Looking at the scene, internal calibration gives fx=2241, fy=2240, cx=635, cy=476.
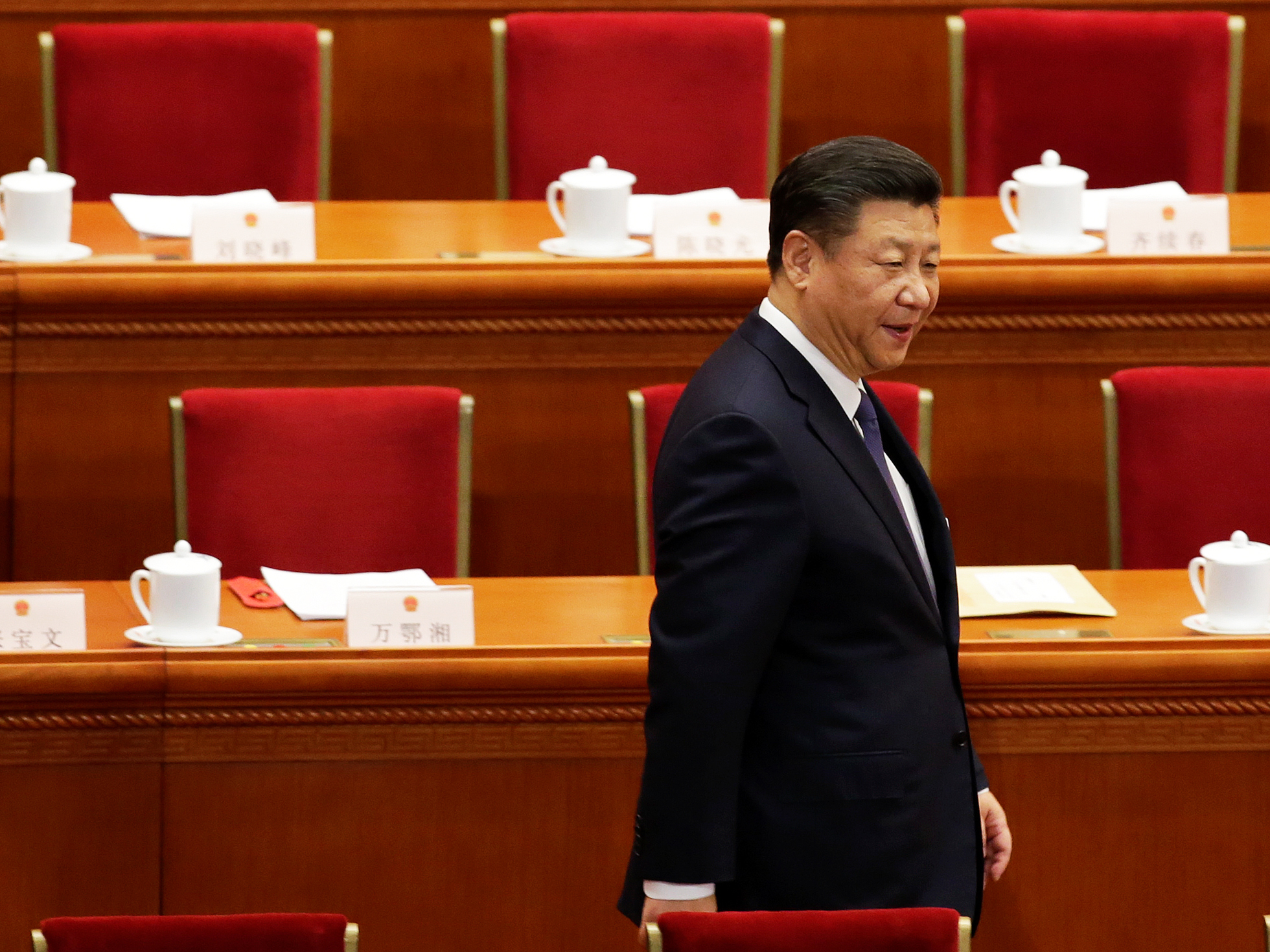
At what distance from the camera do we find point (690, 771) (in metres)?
0.90

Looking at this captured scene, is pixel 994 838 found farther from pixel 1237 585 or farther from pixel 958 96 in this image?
pixel 958 96

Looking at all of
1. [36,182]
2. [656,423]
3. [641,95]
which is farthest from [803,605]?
[641,95]

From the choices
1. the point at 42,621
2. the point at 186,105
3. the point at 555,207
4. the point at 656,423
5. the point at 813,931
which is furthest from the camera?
the point at 186,105

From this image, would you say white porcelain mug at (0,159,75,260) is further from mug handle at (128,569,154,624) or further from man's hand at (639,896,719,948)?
man's hand at (639,896,719,948)

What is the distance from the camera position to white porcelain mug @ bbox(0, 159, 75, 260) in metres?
1.58

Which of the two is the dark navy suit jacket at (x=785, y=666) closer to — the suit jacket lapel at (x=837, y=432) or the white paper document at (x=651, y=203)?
the suit jacket lapel at (x=837, y=432)

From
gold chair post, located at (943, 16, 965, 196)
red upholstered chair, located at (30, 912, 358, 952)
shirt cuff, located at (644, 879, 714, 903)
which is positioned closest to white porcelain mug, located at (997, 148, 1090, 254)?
gold chair post, located at (943, 16, 965, 196)

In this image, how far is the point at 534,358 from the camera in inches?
63.6

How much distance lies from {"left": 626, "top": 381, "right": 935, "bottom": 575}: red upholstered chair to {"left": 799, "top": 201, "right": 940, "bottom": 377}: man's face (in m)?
0.52

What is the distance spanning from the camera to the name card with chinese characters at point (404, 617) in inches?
46.9

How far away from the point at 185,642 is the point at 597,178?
23.0 inches

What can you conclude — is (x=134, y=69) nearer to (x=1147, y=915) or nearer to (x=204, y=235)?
(x=204, y=235)

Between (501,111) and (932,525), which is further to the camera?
(501,111)

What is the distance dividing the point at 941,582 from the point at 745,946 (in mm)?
230
